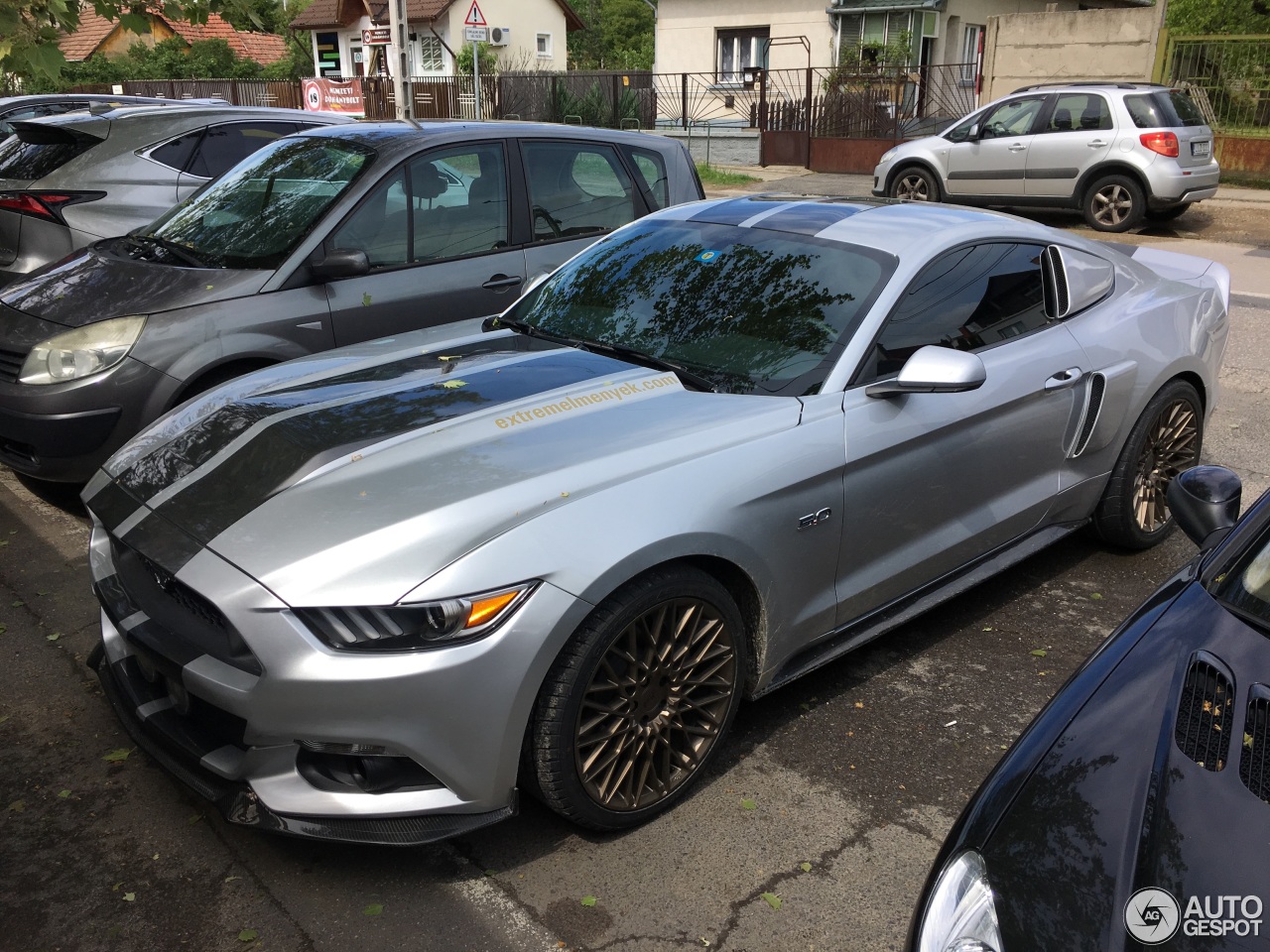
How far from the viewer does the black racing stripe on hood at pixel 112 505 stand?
10.4ft

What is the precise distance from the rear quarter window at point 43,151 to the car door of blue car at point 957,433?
5.72 meters

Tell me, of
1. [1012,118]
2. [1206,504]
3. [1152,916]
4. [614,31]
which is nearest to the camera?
[1152,916]

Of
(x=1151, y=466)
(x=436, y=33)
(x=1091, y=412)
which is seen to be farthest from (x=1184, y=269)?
(x=436, y=33)

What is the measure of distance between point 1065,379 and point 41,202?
5950 mm

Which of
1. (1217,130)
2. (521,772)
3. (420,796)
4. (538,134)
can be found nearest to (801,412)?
(521,772)

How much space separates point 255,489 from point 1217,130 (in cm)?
1927

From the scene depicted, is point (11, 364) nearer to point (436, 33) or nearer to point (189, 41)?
point (189, 41)

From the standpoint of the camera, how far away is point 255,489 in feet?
9.92

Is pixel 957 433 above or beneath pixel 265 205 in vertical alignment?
beneath

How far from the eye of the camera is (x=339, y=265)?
17.0 feet

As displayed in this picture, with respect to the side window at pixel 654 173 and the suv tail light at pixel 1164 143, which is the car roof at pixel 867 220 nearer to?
the side window at pixel 654 173

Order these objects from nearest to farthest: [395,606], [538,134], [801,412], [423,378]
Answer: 1. [395,606]
2. [801,412]
3. [423,378]
4. [538,134]

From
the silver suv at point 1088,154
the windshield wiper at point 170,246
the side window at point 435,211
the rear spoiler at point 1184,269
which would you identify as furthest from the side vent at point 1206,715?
the silver suv at point 1088,154

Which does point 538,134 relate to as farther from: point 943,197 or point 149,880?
point 943,197
